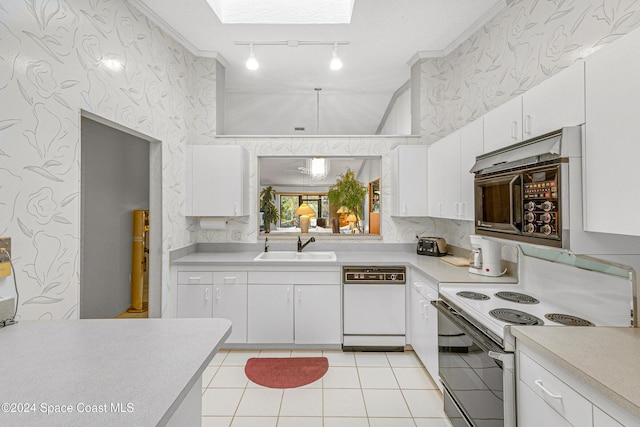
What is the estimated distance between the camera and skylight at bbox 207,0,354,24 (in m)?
2.50

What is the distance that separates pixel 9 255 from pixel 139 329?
2.43 feet

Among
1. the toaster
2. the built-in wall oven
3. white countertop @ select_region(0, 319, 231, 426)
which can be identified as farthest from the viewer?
the toaster

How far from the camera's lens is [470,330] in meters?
1.55

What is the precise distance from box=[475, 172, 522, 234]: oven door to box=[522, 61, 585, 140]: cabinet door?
255 millimetres

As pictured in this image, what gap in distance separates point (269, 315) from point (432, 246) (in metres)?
1.71

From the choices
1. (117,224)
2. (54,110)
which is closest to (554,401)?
(54,110)

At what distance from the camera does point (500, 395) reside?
131 cm

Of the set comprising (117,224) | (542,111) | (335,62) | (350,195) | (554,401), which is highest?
(335,62)

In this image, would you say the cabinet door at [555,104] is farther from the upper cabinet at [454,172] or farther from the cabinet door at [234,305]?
the cabinet door at [234,305]

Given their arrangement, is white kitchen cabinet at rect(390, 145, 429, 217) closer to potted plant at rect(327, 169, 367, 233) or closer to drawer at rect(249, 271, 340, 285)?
potted plant at rect(327, 169, 367, 233)

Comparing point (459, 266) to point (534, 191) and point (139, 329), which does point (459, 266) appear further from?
point (139, 329)

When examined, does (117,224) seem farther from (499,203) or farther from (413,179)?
(499,203)

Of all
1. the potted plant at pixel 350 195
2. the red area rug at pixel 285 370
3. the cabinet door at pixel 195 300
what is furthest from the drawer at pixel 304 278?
the potted plant at pixel 350 195

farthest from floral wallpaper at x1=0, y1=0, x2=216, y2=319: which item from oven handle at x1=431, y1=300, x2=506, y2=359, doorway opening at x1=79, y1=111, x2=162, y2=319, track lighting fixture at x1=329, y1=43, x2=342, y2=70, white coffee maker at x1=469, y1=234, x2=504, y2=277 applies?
white coffee maker at x1=469, y1=234, x2=504, y2=277
